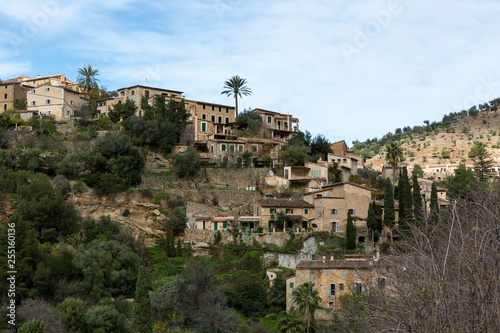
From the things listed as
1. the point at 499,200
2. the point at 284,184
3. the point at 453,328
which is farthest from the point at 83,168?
the point at 453,328

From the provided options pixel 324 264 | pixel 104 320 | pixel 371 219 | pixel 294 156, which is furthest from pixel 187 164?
pixel 104 320

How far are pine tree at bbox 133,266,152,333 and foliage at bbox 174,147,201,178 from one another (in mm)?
19346

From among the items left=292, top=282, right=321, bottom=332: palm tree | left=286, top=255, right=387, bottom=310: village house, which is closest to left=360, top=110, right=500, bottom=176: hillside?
left=286, top=255, right=387, bottom=310: village house

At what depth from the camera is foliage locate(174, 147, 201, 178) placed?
175 feet

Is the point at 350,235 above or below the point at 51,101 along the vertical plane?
below

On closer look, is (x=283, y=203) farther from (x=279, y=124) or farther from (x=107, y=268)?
(x=279, y=124)

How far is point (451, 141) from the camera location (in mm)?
112125

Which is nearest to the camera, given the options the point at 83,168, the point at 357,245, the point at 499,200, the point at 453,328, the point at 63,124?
the point at 453,328

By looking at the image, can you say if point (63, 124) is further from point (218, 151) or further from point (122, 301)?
point (122, 301)

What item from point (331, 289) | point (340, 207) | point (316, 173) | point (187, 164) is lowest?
point (331, 289)

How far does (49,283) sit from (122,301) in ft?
16.4

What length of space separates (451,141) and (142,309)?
303 feet

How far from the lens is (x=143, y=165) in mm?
53656

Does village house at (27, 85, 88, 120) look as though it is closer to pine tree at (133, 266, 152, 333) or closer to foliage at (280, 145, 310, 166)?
foliage at (280, 145, 310, 166)
